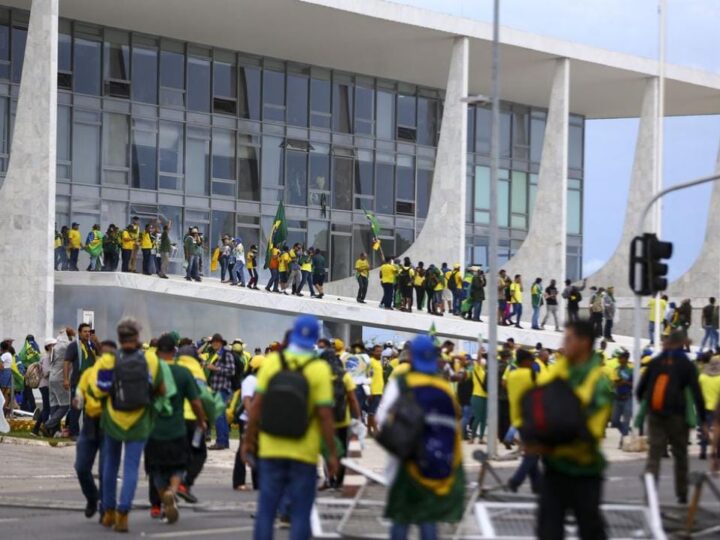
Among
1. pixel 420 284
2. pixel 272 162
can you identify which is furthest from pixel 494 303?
pixel 272 162

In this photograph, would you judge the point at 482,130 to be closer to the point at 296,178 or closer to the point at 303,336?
the point at 296,178

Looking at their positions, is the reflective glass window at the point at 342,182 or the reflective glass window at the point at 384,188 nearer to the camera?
the reflective glass window at the point at 342,182

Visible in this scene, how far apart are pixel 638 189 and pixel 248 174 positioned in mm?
15443

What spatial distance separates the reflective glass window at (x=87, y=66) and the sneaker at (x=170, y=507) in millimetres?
A: 32522

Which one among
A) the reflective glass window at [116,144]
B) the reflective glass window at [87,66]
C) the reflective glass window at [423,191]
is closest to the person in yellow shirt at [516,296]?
the reflective glass window at [423,191]

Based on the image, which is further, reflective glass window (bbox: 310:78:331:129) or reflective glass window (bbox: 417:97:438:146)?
reflective glass window (bbox: 417:97:438:146)

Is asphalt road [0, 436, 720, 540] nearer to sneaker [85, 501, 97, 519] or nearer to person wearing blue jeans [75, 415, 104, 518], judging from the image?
sneaker [85, 501, 97, 519]

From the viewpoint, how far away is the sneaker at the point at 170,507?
13.2 meters

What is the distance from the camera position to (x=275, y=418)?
361 inches

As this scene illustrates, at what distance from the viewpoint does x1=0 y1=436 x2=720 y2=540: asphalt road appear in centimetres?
1282

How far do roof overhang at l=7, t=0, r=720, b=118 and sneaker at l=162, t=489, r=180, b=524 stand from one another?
99.5 ft

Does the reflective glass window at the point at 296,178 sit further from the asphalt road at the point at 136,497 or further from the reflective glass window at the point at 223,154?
the asphalt road at the point at 136,497

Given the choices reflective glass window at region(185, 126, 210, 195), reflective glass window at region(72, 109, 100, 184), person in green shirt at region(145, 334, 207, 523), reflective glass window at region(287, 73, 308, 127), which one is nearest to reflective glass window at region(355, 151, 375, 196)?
reflective glass window at region(287, 73, 308, 127)

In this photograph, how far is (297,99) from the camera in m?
50.6
